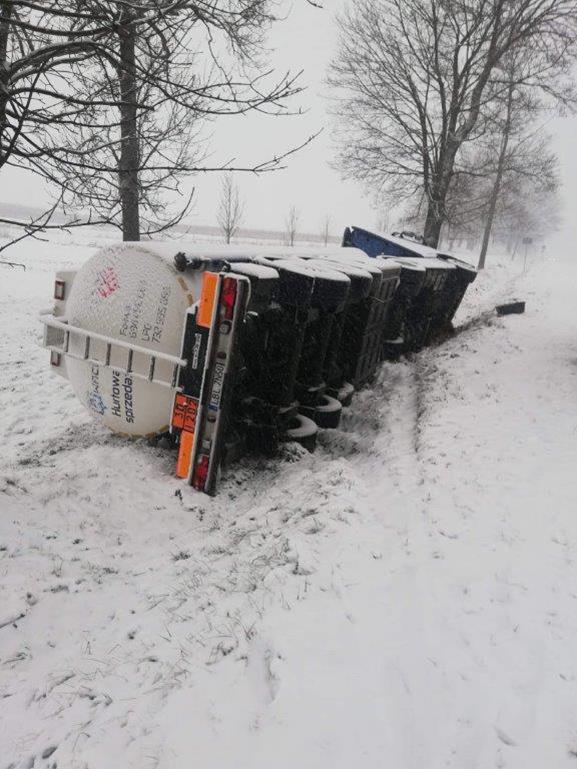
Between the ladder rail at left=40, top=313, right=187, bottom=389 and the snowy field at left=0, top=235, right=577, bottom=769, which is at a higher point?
the ladder rail at left=40, top=313, right=187, bottom=389

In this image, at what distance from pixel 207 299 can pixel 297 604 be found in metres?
2.38

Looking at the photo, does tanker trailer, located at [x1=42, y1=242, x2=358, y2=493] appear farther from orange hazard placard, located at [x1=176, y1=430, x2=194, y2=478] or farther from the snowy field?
the snowy field

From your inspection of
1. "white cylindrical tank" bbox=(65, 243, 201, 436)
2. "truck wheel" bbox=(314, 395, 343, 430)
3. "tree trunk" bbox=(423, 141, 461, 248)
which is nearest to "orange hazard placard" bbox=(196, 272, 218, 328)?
"white cylindrical tank" bbox=(65, 243, 201, 436)

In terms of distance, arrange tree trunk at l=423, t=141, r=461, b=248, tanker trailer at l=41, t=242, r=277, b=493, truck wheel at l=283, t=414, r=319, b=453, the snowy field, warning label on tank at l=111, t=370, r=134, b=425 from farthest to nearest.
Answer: tree trunk at l=423, t=141, r=461, b=248, truck wheel at l=283, t=414, r=319, b=453, warning label on tank at l=111, t=370, r=134, b=425, tanker trailer at l=41, t=242, r=277, b=493, the snowy field

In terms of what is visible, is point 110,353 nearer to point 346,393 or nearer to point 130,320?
point 130,320

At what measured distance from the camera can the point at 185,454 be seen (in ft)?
14.7

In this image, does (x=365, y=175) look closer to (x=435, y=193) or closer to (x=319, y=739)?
(x=435, y=193)

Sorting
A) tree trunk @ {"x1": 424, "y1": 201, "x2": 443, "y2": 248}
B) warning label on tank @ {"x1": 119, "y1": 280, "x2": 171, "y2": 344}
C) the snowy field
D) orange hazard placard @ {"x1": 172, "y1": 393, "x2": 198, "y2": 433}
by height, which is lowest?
the snowy field

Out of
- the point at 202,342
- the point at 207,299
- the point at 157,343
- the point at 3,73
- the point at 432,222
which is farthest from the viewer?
the point at 432,222

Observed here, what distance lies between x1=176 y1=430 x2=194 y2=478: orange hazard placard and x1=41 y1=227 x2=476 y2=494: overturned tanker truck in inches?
0.4

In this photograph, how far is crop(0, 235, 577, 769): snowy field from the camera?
7.09 feet

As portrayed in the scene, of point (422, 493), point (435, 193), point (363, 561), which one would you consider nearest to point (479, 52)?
point (435, 193)

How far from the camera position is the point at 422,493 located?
4402 millimetres

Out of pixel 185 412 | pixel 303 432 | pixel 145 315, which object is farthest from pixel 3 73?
pixel 303 432
